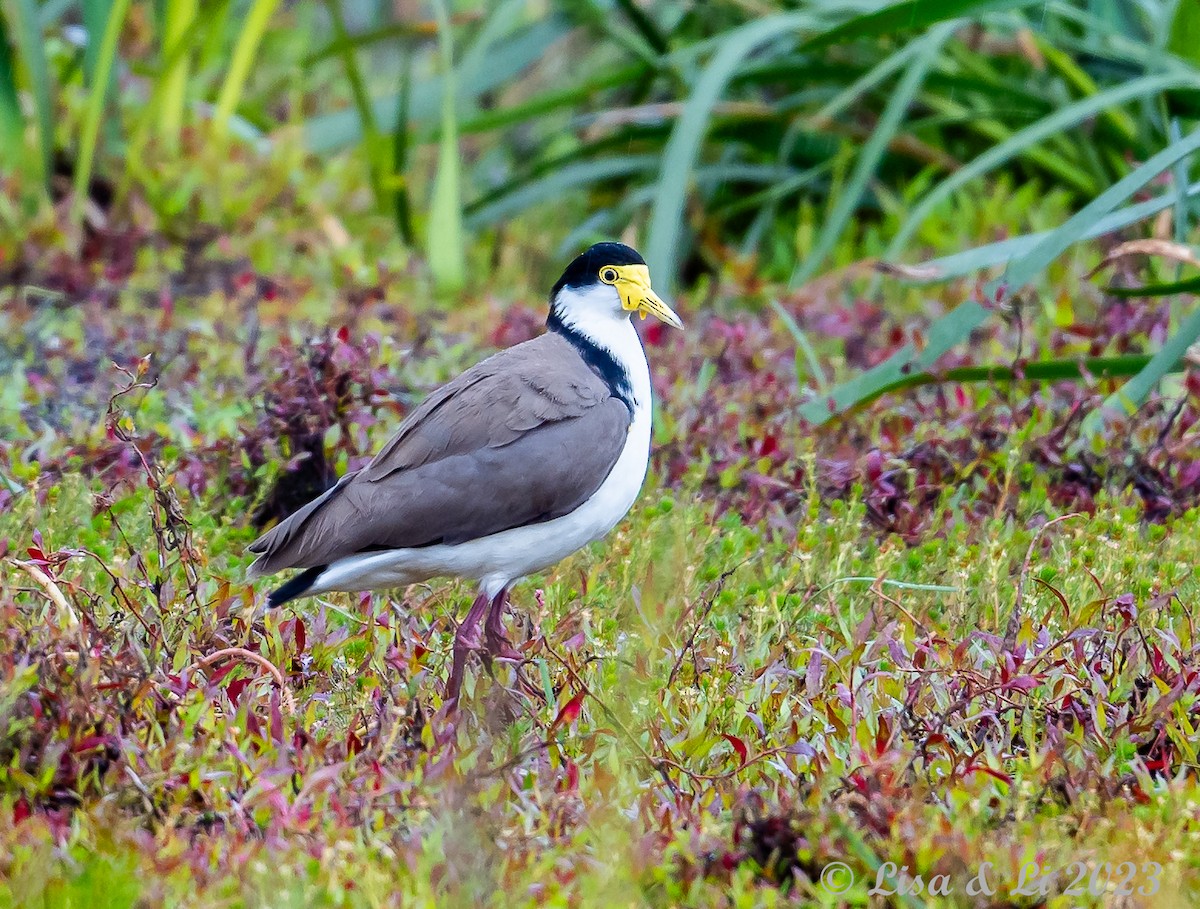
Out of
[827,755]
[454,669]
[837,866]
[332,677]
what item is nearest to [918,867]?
[837,866]

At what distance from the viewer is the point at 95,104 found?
682 cm

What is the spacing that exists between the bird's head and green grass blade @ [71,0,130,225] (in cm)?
335

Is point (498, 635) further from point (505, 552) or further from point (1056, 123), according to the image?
point (1056, 123)

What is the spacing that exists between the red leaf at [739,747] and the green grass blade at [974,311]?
6.72 ft

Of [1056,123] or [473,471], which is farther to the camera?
[1056,123]

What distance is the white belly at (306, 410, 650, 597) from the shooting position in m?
3.73

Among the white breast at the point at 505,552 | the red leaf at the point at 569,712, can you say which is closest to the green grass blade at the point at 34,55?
the white breast at the point at 505,552

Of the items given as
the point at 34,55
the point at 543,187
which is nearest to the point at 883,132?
the point at 543,187

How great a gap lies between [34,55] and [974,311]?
3993 mm

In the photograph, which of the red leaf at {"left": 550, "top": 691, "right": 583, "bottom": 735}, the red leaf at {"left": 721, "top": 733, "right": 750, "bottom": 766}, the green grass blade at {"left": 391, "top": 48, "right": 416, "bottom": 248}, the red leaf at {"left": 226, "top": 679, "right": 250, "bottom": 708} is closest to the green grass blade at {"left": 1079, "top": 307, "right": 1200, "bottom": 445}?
the red leaf at {"left": 721, "top": 733, "right": 750, "bottom": 766}

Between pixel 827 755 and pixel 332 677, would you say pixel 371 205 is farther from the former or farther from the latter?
pixel 827 755

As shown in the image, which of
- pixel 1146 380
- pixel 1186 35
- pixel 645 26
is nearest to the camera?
pixel 1146 380

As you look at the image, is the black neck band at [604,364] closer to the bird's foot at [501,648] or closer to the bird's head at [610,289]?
the bird's head at [610,289]

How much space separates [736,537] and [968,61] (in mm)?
3760
